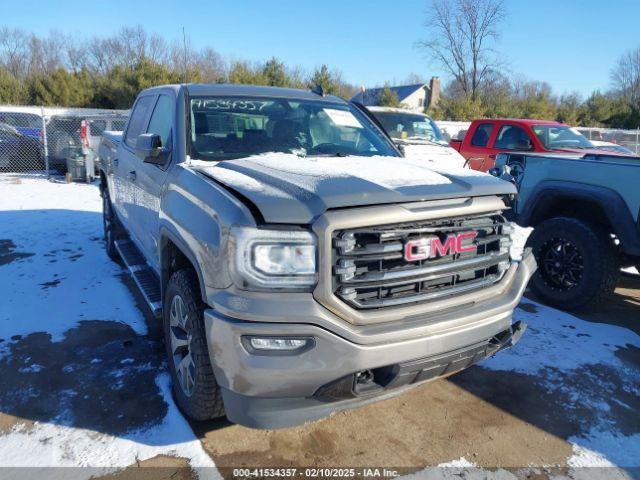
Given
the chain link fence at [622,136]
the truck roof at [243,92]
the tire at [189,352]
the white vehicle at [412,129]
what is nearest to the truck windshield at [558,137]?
the white vehicle at [412,129]

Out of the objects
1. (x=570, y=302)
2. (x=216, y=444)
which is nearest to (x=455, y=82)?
(x=570, y=302)

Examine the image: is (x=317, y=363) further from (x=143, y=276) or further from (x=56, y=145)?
(x=56, y=145)

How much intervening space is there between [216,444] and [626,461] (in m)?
2.23

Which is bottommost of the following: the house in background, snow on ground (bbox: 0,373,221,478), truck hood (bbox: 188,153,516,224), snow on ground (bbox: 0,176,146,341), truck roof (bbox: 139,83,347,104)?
snow on ground (bbox: 0,373,221,478)

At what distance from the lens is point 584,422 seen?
9.86 feet

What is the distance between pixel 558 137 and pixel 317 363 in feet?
30.3

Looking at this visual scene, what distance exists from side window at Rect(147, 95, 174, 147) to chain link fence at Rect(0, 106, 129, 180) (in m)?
9.69

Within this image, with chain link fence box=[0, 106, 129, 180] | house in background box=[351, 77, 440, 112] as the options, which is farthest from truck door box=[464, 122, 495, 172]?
house in background box=[351, 77, 440, 112]

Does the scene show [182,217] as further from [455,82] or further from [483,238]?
[455,82]

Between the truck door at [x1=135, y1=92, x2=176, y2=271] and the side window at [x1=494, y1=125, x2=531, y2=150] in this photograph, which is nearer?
the truck door at [x1=135, y1=92, x2=176, y2=271]

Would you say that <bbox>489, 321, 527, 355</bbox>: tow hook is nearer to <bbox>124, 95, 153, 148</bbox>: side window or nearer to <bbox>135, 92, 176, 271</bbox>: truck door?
<bbox>135, 92, 176, 271</bbox>: truck door

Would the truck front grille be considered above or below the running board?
above

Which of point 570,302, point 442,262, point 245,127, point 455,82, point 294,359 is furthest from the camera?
point 455,82

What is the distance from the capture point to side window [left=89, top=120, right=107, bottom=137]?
1398 cm
